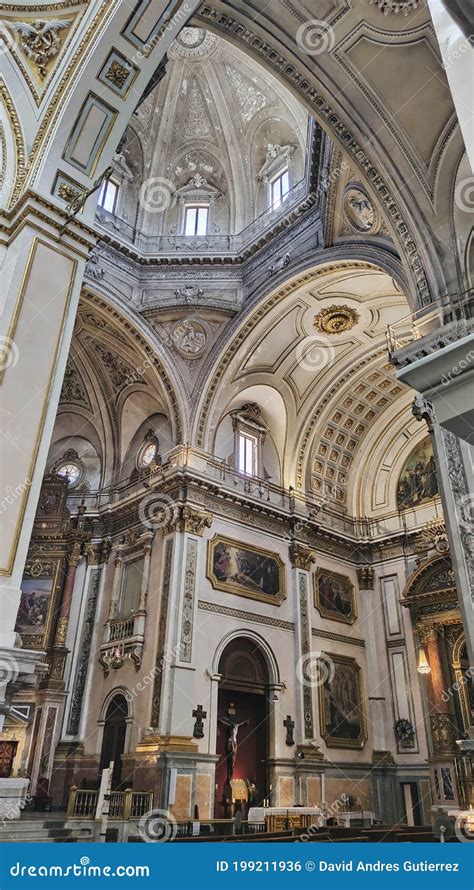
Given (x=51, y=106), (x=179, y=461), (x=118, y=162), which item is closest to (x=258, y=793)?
(x=179, y=461)

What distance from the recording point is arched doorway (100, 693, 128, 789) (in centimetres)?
1400

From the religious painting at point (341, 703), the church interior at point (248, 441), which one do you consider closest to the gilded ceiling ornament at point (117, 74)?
the church interior at point (248, 441)

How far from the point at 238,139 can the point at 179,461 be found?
9.99 m

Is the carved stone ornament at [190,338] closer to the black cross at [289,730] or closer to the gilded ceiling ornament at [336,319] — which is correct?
the gilded ceiling ornament at [336,319]

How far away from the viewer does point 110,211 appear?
55.3 feet

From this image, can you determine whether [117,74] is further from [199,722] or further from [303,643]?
[303,643]

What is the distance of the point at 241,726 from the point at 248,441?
7.80 meters

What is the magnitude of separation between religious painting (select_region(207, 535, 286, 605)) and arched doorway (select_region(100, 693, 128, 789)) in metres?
3.61

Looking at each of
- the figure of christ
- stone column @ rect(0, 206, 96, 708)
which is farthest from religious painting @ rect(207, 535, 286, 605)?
stone column @ rect(0, 206, 96, 708)

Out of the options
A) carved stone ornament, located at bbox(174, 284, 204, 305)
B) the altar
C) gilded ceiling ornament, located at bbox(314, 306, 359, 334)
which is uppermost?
carved stone ornament, located at bbox(174, 284, 204, 305)

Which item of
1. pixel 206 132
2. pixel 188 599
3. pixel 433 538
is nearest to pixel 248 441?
pixel 188 599

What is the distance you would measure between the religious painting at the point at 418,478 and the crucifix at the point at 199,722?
31.3ft

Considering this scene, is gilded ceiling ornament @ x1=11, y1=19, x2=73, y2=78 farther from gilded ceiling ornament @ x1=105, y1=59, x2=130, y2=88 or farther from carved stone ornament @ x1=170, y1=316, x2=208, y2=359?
carved stone ornament @ x1=170, y1=316, x2=208, y2=359

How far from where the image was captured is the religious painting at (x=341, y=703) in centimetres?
1631
